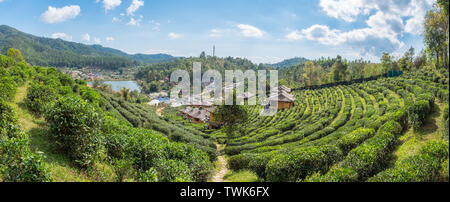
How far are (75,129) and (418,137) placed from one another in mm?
16958

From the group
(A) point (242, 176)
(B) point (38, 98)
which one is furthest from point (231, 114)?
(B) point (38, 98)

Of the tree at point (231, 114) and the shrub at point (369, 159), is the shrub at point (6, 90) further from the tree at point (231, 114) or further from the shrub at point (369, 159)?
the shrub at point (369, 159)

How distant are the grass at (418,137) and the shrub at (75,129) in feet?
44.0

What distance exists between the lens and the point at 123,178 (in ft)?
24.5

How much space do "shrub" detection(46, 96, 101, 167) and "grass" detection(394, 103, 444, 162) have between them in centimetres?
1342

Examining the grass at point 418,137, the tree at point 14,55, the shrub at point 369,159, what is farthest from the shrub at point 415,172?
the tree at point 14,55

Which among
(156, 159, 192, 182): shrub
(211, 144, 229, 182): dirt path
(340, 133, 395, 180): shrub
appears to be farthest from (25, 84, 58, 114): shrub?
(340, 133, 395, 180): shrub

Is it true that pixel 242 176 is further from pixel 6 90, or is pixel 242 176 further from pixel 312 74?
pixel 312 74

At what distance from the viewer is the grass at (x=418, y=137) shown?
394 inches

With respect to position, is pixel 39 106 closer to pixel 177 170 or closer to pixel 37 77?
pixel 177 170
